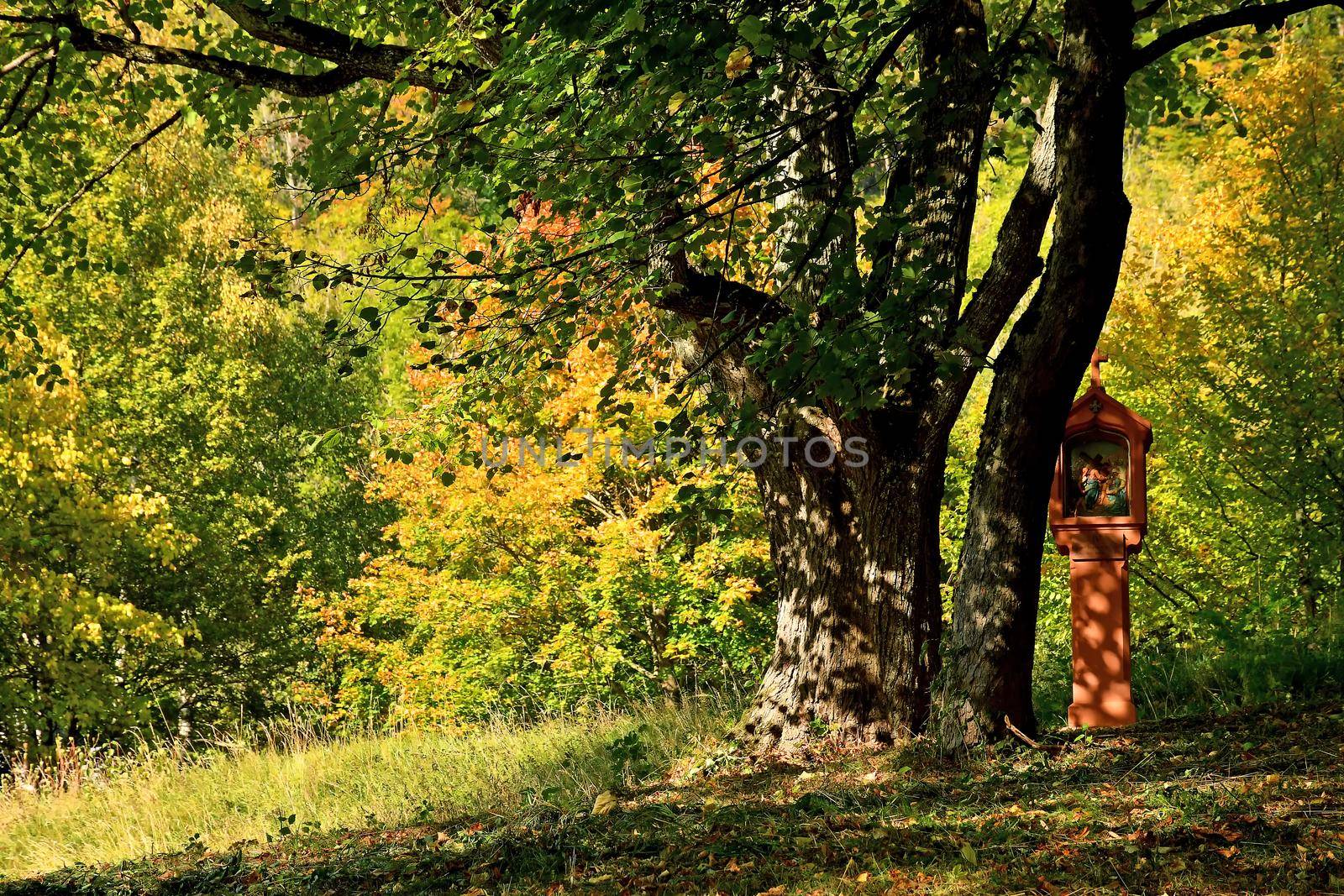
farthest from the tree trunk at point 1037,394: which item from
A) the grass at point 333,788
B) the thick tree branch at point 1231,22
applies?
the grass at point 333,788

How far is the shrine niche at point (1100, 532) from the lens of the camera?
6391mm

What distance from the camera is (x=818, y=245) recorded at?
4812 millimetres

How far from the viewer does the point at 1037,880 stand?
12.2 ft

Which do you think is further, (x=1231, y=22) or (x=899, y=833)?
(x=1231, y=22)

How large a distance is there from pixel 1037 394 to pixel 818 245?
1.41 metres

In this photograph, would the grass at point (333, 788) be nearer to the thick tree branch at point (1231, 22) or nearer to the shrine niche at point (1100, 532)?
the shrine niche at point (1100, 532)

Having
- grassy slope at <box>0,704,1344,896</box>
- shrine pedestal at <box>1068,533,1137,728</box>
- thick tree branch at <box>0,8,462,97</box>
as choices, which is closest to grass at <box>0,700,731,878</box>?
grassy slope at <box>0,704,1344,896</box>

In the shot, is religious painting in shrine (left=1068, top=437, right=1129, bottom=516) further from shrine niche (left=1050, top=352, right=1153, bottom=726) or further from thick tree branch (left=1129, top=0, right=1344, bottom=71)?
thick tree branch (left=1129, top=0, right=1344, bottom=71)

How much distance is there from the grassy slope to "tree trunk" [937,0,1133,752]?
0.40 meters

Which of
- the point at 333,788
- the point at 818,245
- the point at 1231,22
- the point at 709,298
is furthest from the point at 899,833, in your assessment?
the point at 333,788

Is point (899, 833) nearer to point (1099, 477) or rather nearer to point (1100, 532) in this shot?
point (1100, 532)

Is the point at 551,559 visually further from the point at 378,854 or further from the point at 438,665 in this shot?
the point at 378,854

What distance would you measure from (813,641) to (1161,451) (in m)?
6.20

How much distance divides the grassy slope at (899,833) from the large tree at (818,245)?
2.02 ft
